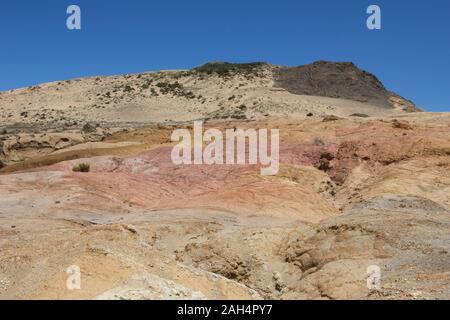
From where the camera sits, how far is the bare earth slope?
1011 centimetres

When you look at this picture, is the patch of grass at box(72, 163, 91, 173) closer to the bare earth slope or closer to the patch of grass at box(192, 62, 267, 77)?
Answer: the bare earth slope

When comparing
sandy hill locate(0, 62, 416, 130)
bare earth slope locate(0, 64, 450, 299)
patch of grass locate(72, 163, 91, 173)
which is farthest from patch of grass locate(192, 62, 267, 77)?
patch of grass locate(72, 163, 91, 173)

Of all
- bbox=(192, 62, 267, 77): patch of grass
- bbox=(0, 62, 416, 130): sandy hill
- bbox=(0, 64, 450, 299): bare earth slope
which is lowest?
bbox=(0, 64, 450, 299): bare earth slope

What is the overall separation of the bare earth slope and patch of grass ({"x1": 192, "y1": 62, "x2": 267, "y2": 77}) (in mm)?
36053

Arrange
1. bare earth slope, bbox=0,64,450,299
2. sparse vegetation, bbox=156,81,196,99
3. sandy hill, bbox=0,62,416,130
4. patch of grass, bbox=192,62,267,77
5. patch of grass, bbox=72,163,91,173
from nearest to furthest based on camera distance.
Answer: bare earth slope, bbox=0,64,450,299 → patch of grass, bbox=72,163,91,173 → sandy hill, bbox=0,62,416,130 → sparse vegetation, bbox=156,81,196,99 → patch of grass, bbox=192,62,267,77

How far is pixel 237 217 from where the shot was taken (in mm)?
17312

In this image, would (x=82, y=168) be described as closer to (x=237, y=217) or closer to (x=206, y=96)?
(x=237, y=217)

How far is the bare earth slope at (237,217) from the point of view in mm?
10109

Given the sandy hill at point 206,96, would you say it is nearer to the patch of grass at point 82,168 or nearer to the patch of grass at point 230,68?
the patch of grass at point 230,68

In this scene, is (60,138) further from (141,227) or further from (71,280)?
(71,280)

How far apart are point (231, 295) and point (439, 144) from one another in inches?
581

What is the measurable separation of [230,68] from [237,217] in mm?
58160
